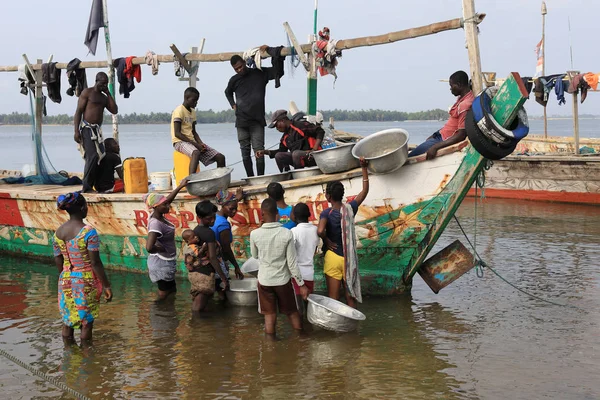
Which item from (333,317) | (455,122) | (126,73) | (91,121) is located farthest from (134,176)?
(455,122)

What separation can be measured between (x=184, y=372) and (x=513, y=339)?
9.90 ft

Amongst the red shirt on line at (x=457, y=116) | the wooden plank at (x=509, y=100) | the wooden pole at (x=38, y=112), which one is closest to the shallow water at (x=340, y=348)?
the red shirt on line at (x=457, y=116)

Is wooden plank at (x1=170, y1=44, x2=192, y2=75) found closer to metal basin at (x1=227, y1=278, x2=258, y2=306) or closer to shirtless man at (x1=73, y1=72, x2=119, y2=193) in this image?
shirtless man at (x1=73, y1=72, x2=119, y2=193)

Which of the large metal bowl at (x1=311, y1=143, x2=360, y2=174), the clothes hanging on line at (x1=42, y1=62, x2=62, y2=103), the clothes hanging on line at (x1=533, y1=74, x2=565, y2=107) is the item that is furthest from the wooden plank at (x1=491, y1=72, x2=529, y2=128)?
the clothes hanging on line at (x1=533, y1=74, x2=565, y2=107)

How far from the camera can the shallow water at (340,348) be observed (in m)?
5.59

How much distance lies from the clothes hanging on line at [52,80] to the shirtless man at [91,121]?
8.57 ft

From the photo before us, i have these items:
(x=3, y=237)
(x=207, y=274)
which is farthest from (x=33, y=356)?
(x=3, y=237)

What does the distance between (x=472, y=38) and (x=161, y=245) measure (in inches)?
155

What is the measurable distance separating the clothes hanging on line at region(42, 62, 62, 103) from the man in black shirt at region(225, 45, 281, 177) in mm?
3928

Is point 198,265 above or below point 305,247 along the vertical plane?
below

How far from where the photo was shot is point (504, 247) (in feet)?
38.5

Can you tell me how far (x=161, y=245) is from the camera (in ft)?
26.1

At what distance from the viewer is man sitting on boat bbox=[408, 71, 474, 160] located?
746cm

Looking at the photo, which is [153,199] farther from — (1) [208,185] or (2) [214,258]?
(2) [214,258]
